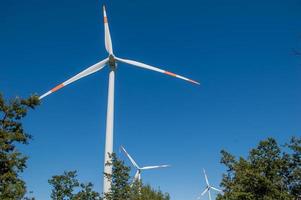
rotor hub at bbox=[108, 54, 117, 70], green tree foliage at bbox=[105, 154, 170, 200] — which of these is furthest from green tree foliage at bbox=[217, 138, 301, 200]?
rotor hub at bbox=[108, 54, 117, 70]

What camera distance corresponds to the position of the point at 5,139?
33.7m

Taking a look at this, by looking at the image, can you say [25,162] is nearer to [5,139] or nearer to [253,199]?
[5,139]

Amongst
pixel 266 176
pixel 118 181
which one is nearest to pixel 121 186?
pixel 118 181

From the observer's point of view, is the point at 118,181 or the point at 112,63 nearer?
the point at 118,181

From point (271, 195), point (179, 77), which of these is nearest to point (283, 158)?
point (271, 195)

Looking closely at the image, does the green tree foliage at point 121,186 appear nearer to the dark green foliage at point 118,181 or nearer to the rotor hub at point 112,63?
the dark green foliage at point 118,181

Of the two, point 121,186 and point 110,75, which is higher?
point 110,75

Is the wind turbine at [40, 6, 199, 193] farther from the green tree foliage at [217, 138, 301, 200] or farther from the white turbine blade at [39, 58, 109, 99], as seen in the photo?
the green tree foliage at [217, 138, 301, 200]

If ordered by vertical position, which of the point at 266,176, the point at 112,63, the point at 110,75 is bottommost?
the point at 266,176

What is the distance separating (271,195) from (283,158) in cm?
510

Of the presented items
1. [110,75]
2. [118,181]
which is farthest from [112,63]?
[118,181]

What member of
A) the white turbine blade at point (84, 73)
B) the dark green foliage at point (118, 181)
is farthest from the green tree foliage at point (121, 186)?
the white turbine blade at point (84, 73)

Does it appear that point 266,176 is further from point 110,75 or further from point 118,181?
point 110,75

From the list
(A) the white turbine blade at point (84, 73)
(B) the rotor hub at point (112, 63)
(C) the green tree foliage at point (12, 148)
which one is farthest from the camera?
(B) the rotor hub at point (112, 63)
